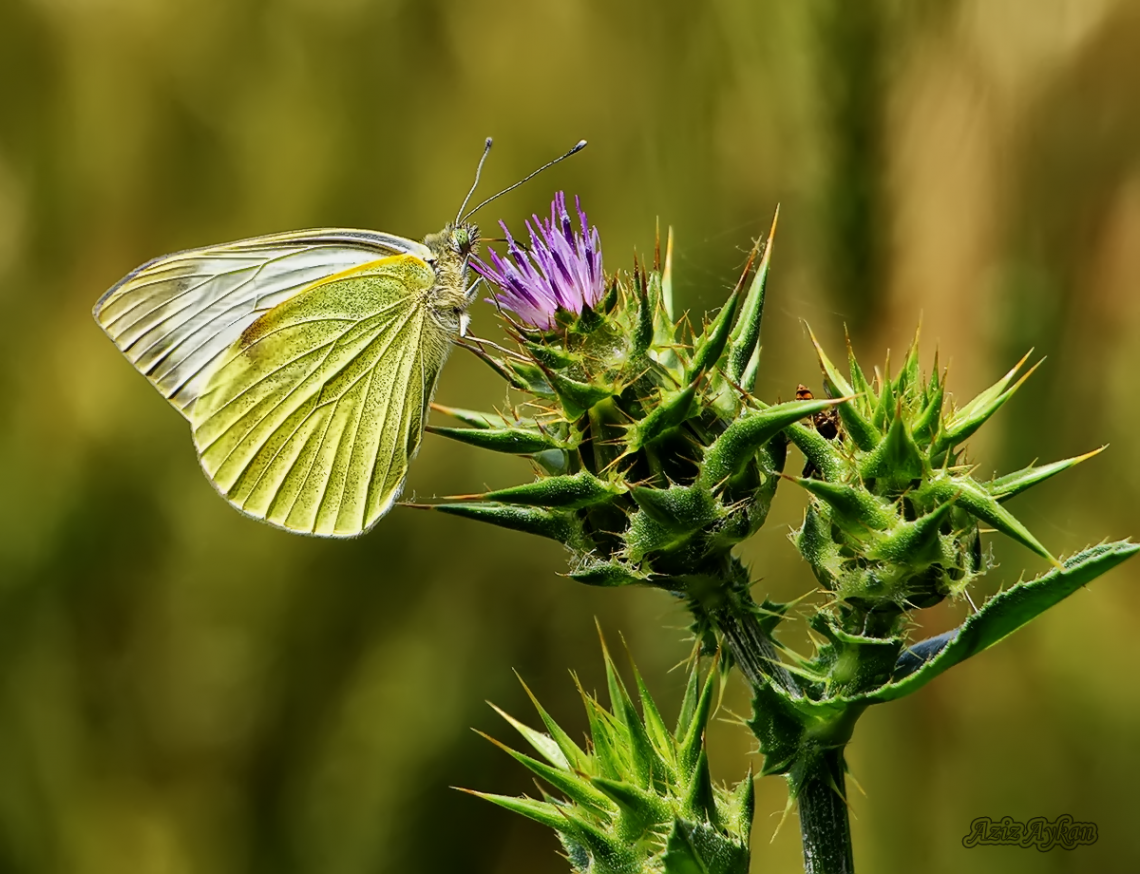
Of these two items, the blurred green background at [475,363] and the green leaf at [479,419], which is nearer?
the green leaf at [479,419]

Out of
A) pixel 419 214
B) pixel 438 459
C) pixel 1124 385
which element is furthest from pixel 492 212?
pixel 1124 385

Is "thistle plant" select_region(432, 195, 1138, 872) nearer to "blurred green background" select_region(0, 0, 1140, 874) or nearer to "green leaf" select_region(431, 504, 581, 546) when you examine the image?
"green leaf" select_region(431, 504, 581, 546)

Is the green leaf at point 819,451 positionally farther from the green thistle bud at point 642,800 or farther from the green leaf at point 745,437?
the green thistle bud at point 642,800

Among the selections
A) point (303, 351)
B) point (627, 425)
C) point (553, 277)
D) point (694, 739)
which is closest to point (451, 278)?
point (303, 351)

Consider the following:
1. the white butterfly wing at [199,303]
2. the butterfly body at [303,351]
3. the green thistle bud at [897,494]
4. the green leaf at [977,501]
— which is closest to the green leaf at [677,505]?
the green thistle bud at [897,494]

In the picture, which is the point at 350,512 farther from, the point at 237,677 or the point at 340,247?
the point at 237,677
